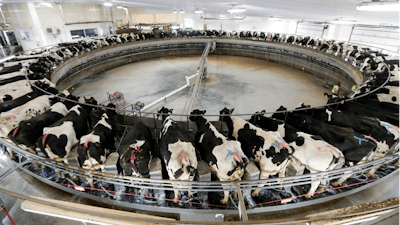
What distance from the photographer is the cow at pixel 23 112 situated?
15.7 ft

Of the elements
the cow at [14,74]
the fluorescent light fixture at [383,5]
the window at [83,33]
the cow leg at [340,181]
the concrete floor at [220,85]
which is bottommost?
the concrete floor at [220,85]

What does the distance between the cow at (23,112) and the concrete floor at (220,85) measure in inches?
149

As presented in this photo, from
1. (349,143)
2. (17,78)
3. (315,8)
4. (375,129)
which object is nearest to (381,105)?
(375,129)

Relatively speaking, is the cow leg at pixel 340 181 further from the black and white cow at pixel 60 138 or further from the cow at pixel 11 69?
the cow at pixel 11 69

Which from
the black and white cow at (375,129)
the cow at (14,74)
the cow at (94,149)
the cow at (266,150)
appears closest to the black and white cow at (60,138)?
the cow at (94,149)

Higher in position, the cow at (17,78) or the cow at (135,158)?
the cow at (17,78)

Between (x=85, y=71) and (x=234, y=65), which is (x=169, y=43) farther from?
(x=85, y=71)

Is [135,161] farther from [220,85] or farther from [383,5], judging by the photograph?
[220,85]

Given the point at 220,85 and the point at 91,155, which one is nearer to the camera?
the point at 91,155

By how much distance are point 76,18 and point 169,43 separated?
7.58 m

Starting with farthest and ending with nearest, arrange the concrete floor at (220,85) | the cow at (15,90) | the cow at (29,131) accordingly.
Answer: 1. the concrete floor at (220,85)
2. the cow at (15,90)
3. the cow at (29,131)

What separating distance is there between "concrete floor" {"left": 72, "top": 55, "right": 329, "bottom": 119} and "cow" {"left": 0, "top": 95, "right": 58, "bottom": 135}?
3.78 metres

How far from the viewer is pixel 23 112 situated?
207 inches

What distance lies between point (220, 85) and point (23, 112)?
8592mm
